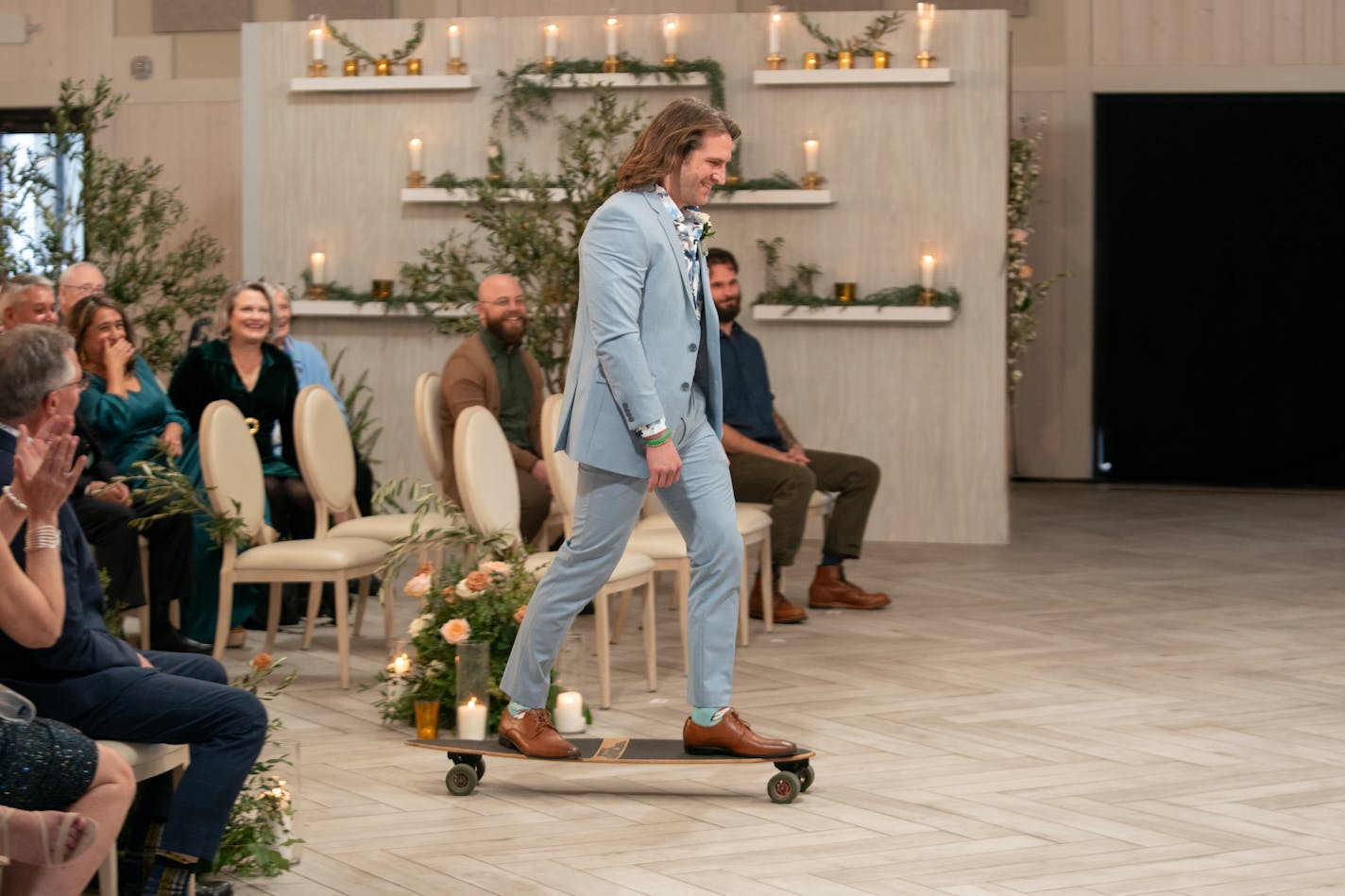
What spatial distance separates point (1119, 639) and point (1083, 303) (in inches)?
192

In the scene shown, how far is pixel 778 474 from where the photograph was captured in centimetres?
647

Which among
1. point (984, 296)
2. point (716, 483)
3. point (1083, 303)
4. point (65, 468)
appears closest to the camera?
point (65, 468)

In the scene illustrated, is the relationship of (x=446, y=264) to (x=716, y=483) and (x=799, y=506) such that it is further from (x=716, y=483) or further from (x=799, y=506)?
(x=716, y=483)

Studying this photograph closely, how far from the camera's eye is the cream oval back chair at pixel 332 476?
593cm

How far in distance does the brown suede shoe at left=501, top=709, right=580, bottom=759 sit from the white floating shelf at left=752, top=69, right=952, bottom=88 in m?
4.83

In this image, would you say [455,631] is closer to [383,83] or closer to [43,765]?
[43,765]

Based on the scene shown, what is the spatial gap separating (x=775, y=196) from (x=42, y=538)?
586 centimetres

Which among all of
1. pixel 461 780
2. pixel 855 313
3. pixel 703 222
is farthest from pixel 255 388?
pixel 855 313

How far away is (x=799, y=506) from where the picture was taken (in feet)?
21.2

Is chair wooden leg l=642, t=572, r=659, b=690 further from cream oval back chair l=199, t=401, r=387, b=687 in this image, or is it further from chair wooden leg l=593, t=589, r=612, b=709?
cream oval back chair l=199, t=401, r=387, b=687

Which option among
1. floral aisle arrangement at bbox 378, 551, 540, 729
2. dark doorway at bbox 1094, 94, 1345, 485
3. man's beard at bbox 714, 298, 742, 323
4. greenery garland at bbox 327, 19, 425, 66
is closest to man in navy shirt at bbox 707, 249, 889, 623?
man's beard at bbox 714, 298, 742, 323

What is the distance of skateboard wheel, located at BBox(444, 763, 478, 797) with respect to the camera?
4.16m

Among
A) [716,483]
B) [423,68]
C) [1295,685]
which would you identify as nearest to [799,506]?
[1295,685]

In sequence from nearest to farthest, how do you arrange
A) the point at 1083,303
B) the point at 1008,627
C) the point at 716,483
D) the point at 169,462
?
the point at 716,483 → the point at 169,462 → the point at 1008,627 → the point at 1083,303
